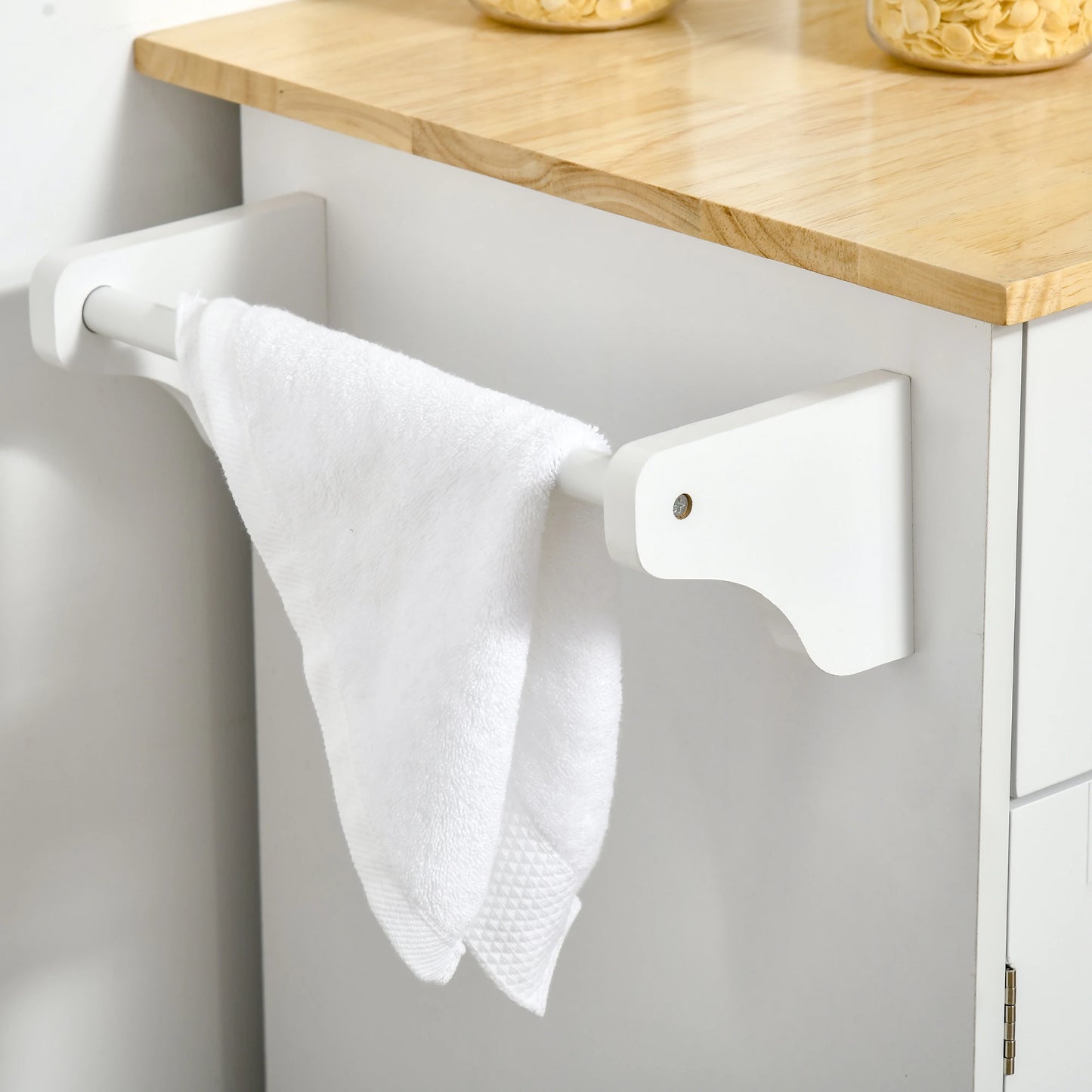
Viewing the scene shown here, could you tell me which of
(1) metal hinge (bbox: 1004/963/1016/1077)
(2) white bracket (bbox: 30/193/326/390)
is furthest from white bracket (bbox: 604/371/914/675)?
(2) white bracket (bbox: 30/193/326/390)

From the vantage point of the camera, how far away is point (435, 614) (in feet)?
2.12

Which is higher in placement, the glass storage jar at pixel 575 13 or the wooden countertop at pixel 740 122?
the glass storage jar at pixel 575 13

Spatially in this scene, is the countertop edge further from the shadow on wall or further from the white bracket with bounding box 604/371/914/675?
the shadow on wall

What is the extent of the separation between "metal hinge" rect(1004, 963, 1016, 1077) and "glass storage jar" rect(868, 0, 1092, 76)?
0.41m

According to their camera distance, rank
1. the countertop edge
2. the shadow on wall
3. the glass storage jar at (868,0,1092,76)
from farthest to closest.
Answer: the shadow on wall
the glass storage jar at (868,0,1092,76)
the countertop edge

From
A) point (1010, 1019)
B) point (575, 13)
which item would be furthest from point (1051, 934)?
point (575, 13)

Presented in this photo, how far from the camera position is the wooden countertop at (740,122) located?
1.94 ft

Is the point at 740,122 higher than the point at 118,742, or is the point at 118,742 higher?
the point at 740,122

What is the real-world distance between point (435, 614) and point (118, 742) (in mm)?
382

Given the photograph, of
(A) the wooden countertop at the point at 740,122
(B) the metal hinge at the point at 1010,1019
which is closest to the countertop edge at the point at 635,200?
(A) the wooden countertop at the point at 740,122

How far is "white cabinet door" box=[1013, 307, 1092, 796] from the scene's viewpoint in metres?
0.60

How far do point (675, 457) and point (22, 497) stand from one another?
1.48ft

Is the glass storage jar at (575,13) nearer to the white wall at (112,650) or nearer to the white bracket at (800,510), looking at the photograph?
the white wall at (112,650)

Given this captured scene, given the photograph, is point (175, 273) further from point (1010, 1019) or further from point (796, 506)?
point (1010, 1019)
